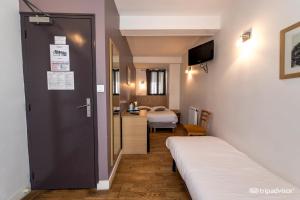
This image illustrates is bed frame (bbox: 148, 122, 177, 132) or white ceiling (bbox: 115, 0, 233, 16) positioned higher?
white ceiling (bbox: 115, 0, 233, 16)

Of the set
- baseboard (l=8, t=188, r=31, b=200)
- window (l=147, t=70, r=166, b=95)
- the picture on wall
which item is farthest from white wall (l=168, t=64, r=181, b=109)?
baseboard (l=8, t=188, r=31, b=200)

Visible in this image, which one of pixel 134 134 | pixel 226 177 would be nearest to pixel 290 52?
pixel 226 177

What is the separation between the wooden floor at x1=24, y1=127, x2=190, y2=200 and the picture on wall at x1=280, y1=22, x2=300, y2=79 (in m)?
1.68

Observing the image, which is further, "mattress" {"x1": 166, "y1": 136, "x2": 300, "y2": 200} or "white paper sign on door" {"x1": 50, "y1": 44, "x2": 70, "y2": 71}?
"white paper sign on door" {"x1": 50, "y1": 44, "x2": 70, "y2": 71}

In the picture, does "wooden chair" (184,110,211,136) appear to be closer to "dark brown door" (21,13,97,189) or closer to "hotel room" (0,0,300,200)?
"hotel room" (0,0,300,200)

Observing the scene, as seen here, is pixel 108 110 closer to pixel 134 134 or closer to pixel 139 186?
pixel 139 186

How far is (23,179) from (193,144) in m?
2.15

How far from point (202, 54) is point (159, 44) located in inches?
65.3

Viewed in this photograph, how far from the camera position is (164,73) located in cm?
757

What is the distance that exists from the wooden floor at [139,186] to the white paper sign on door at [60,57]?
59.5 inches

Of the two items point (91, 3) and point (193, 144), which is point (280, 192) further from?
point (91, 3)

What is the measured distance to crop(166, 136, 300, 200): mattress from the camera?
1.26 metres

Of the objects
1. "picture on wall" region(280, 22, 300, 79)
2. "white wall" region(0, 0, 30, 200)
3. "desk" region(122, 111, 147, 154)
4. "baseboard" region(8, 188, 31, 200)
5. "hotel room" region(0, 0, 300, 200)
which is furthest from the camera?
"desk" region(122, 111, 147, 154)

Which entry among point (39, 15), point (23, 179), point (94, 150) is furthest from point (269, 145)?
point (39, 15)
